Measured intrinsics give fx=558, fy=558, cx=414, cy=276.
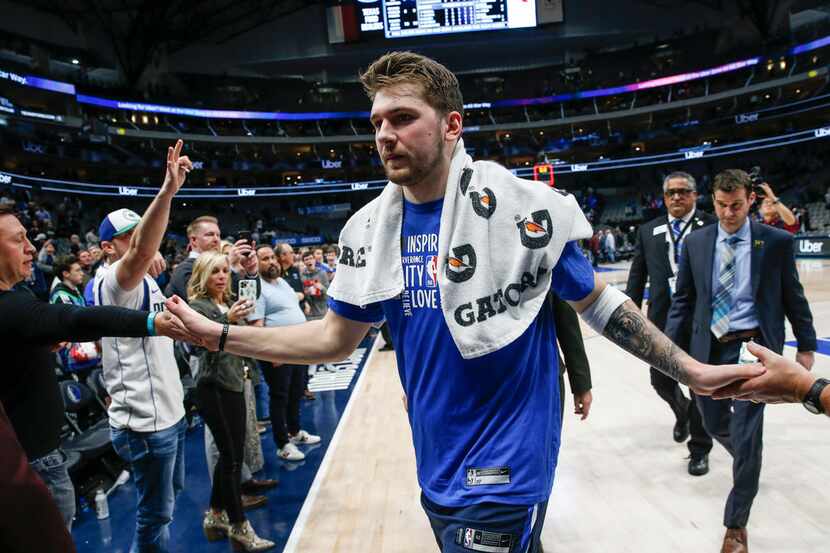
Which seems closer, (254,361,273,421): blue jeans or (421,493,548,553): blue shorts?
(421,493,548,553): blue shorts

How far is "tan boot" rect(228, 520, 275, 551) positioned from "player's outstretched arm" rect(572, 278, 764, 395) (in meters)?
2.65

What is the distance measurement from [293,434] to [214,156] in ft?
105

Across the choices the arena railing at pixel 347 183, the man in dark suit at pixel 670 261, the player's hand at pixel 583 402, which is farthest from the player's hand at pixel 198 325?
the arena railing at pixel 347 183

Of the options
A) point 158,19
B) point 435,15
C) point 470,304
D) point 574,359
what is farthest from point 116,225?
point 435,15

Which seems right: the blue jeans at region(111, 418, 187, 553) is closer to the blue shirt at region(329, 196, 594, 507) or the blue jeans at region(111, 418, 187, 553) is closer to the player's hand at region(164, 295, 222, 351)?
the player's hand at region(164, 295, 222, 351)

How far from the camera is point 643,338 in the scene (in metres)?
1.66

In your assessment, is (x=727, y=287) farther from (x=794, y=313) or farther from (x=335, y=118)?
(x=335, y=118)

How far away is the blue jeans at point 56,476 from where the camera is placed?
2088 mm

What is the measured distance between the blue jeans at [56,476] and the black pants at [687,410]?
3533 mm

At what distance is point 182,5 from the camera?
3027 centimetres

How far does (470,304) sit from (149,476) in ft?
6.74

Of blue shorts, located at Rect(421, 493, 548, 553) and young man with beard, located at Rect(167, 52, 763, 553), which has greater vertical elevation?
young man with beard, located at Rect(167, 52, 763, 553)

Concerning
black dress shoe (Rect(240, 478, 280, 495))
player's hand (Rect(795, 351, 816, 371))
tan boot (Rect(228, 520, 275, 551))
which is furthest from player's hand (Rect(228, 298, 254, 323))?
player's hand (Rect(795, 351, 816, 371))

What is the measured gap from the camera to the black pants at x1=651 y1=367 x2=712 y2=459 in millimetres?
3910
